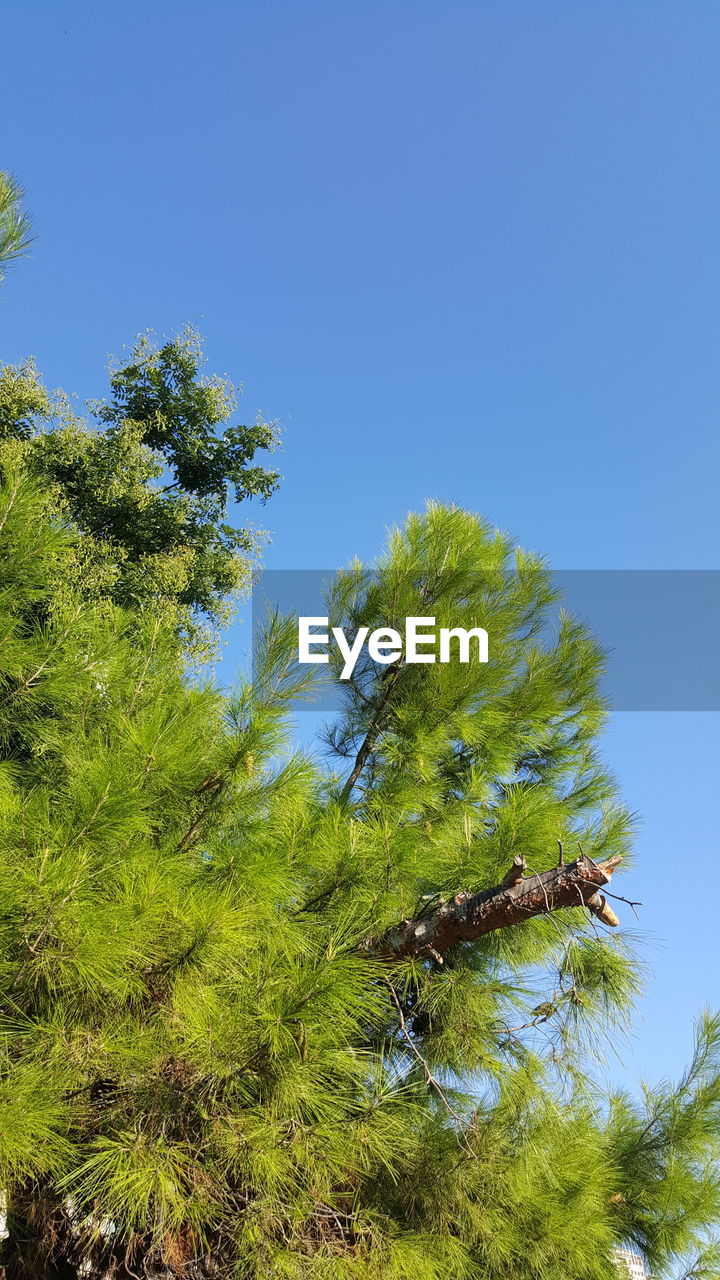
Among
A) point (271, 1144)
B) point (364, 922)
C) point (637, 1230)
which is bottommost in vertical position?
point (637, 1230)

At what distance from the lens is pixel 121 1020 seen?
7.17 feet

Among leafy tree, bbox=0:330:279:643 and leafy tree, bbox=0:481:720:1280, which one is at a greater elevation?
leafy tree, bbox=0:330:279:643

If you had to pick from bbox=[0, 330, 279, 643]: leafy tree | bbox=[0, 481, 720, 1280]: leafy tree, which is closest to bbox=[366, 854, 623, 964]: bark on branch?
bbox=[0, 481, 720, 1280]: leafy tree

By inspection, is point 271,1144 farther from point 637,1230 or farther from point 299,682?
point 637,1230

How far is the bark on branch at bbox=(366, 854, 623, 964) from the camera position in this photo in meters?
2.26

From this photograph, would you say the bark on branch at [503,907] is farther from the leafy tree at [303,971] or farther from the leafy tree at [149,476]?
the leafy tree at [149,476]

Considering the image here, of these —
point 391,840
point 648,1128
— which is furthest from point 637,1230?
point 391,840

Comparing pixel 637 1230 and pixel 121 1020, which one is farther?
pixel 637 1230

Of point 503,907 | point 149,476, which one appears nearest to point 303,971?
point 503,907

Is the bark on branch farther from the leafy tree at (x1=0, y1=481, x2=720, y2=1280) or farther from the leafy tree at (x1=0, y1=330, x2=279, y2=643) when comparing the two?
the leafy tree at (x1=0, y1=330, x2=279, y2=643)

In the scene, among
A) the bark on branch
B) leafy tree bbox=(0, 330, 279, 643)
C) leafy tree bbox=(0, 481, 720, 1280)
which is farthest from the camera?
leafy tree bbox=(0, 330, 279, 643)

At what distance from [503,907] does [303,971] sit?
626 mm

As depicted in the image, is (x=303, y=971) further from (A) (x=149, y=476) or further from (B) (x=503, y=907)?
(A) (x=149, y=476)

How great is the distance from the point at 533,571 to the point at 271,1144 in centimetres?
245
